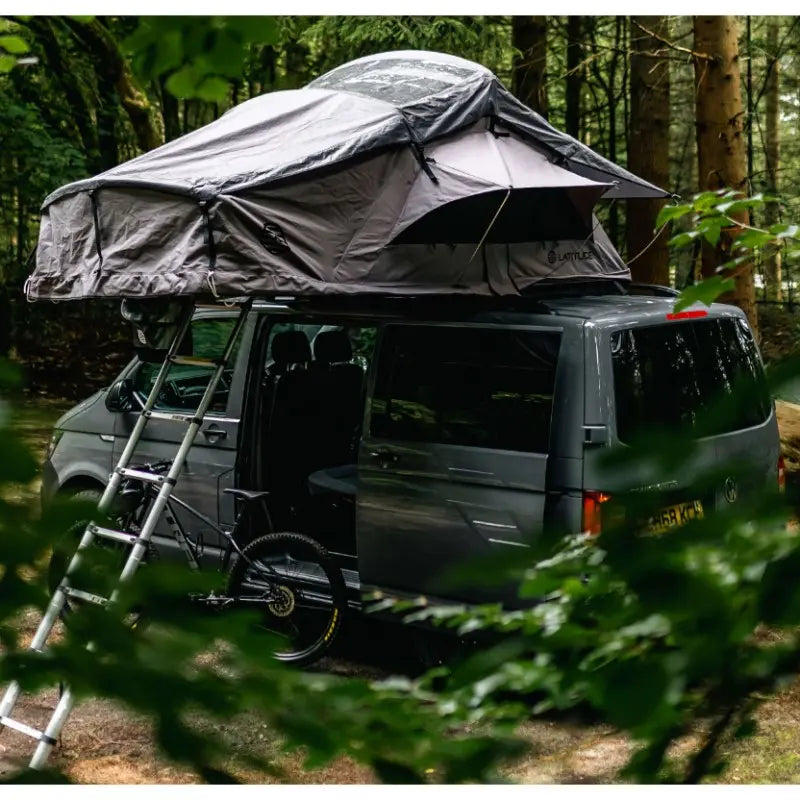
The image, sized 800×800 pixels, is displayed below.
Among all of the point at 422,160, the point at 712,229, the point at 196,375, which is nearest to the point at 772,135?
the point at 196,375

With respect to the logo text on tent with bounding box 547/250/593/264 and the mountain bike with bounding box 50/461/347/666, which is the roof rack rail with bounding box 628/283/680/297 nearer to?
the logo text on tent with bounding box 547/250/593/264

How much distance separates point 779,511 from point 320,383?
5.29m

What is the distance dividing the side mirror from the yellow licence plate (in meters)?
5.95

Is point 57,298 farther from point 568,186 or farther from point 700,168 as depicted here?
point 700,168

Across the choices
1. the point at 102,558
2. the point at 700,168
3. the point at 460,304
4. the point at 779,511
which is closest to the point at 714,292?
the point at 779,511

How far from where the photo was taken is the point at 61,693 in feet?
3.46

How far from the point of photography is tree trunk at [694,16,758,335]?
806 centimetres

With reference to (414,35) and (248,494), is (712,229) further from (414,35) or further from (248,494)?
(414,35)

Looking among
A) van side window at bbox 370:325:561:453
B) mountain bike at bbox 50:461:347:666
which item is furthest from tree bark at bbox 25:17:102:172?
van side window at bbox 370:325:561:453

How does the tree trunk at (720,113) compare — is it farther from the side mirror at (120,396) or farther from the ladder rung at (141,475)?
the ladder rung at (141,475)

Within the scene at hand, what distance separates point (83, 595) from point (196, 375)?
5.77m

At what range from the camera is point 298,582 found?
5805 millimetres

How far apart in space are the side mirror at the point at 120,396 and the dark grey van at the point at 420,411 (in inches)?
5.7

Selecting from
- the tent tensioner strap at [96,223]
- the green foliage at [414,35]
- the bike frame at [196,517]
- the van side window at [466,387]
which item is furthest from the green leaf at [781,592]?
the green foliage at [414,35]
